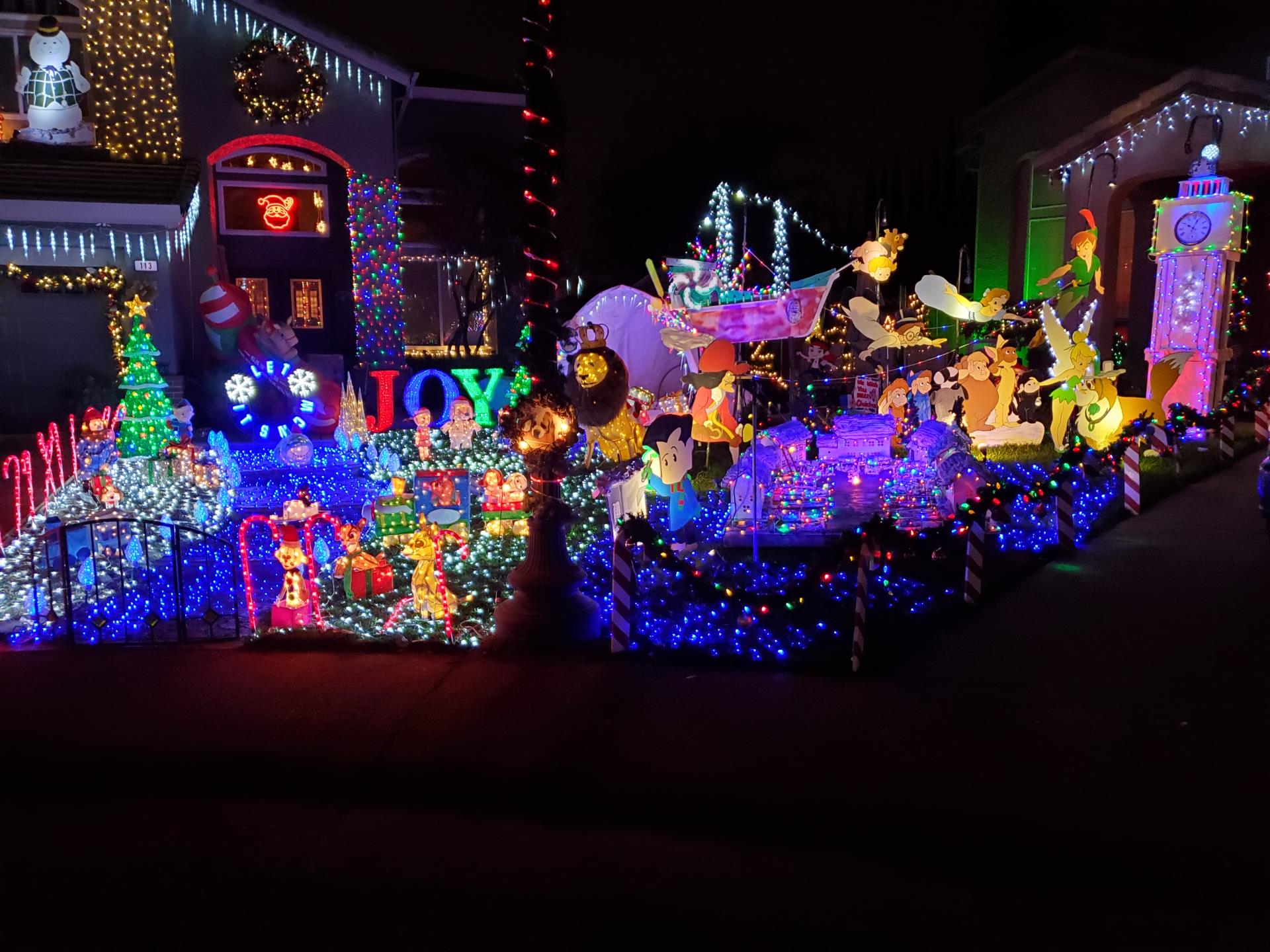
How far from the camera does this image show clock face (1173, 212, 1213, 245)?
15.3 meters

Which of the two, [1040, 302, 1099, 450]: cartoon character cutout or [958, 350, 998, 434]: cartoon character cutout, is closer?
[1040, 302, 1099, 450]: cartoon character cutout

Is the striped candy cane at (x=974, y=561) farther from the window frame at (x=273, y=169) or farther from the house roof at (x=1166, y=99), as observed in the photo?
the window frame at (x=273, y=169)

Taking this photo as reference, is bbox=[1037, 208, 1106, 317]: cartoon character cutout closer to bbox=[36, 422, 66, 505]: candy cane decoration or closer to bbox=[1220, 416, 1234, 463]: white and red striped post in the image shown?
bbox=[1220, 416, 1234, 463]: white and red striped post

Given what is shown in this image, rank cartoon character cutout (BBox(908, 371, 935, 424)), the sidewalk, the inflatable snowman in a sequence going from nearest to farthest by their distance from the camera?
the sidewalk
cartoon character cutout (BBox(908, 371, 935, 424))
the inflatable snowman

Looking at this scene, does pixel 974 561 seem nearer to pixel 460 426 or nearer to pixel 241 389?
pixel 460 426

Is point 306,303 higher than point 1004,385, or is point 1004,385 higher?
point 306,303

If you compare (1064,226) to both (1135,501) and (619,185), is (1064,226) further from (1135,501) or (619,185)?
(619,185)

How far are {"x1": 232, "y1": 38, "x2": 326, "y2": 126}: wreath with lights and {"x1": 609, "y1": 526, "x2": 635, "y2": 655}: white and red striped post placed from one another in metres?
16.2

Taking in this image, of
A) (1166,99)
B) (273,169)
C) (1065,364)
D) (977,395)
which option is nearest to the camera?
(1065,364)

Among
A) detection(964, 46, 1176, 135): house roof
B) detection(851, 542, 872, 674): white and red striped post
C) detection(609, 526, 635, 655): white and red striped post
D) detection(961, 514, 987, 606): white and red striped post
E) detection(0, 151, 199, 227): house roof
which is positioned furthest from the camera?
detection(964, 46, 1176, 135): house roof

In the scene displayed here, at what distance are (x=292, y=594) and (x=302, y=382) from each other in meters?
7.84

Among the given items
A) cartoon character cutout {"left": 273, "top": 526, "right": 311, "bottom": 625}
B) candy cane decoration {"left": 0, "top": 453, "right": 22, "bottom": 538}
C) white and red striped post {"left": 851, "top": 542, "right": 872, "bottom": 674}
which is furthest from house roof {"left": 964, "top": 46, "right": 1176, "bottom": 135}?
candy cane decoration {"left": 0, "top": 453, "right": 22, "bottom": 538}

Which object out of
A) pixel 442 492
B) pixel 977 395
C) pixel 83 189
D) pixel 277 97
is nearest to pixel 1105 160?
pixel 977 395

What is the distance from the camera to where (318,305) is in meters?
21.5
